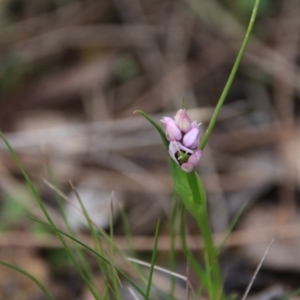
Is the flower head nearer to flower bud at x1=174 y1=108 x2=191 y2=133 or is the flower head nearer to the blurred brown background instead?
flower bud at x1=174 y1=108 x2=191 y2=133

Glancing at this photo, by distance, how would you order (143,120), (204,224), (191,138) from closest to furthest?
(191,138) < (204,224) < (143,120)

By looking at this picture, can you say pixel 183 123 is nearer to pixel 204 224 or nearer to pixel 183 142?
pixel 183 142

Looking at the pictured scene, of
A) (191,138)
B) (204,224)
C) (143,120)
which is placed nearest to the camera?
(191,138)

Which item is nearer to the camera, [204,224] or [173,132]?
[173,132]

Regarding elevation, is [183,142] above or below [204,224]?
above

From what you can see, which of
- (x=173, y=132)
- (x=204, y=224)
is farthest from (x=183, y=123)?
(x=204, y=224)

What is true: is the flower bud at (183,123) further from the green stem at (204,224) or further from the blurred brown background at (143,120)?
the blurred brown background at (143,120)

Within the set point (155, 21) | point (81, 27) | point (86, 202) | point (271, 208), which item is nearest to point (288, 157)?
point (271, 208)

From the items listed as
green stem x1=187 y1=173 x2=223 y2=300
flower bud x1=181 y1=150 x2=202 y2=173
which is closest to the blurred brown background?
green stem x1=187 y1=173 x2=223 y2=300
